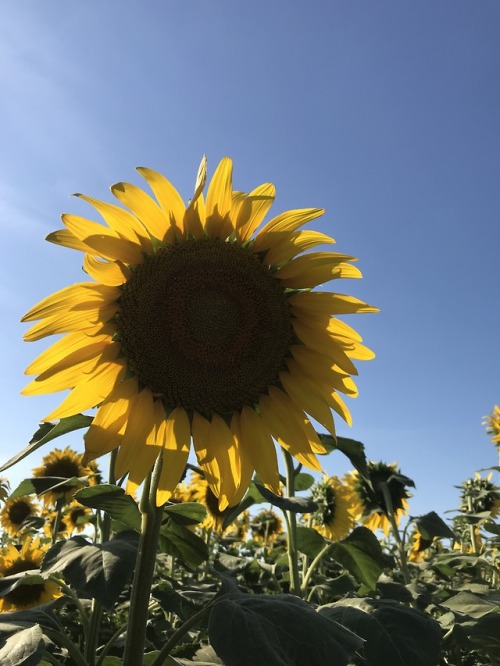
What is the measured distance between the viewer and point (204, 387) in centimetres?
230

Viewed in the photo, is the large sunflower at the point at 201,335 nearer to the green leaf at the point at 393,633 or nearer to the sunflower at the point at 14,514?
the green leaf at the point at 393,633

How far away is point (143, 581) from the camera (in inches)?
72.5

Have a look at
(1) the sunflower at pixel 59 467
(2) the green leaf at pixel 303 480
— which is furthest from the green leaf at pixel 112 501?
(1) the sunflower at pixel 59 467

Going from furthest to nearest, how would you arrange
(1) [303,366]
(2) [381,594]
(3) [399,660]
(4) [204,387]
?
(2) [381,594] → (1) [303,366] → (4) [204,387] → (3) [399,660]

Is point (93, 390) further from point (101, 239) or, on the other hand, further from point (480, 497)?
point (480, 497)

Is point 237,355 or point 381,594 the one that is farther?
point 381,594

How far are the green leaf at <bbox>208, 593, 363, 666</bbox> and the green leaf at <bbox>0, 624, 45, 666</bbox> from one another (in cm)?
44

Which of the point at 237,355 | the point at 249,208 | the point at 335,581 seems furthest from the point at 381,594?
the point at 249,208

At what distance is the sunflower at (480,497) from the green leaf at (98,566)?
615cm

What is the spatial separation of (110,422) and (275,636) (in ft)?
2.98

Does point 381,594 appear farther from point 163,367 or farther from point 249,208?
point 249,208

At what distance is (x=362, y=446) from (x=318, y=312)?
2.34 ft

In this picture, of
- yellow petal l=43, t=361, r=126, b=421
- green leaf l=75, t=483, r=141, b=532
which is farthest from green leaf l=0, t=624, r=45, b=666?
yellow petal l=43, t=361, r=126, b=421

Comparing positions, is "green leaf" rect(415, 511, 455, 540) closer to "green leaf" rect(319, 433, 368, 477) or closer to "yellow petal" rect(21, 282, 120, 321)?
"green leaf" rect(319, 433, 368, 477)
